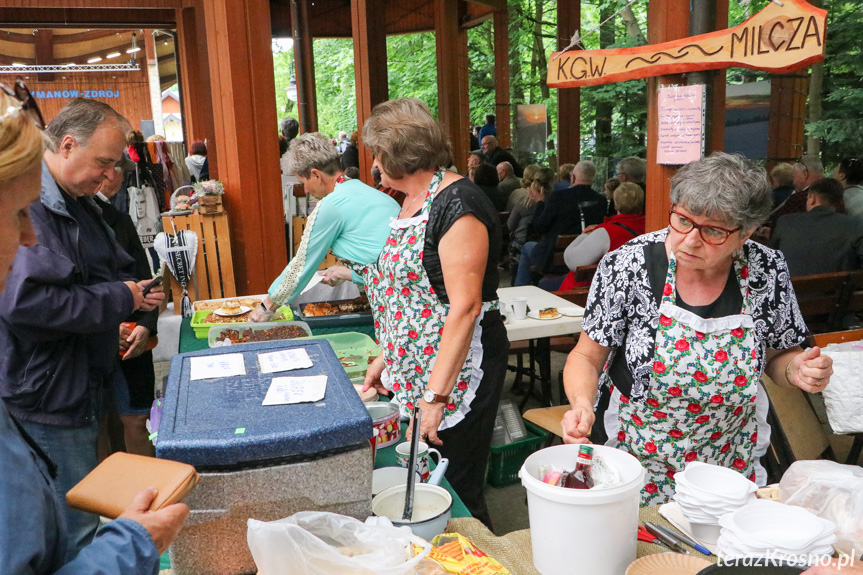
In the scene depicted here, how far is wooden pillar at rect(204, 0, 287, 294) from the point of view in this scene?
5.35m

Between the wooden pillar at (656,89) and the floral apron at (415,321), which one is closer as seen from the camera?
the floral apron at (415,321)

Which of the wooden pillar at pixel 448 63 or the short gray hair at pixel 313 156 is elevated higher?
the wooden pillar at pixel 448 63

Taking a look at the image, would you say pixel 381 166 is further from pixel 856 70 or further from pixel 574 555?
pixel 856 70

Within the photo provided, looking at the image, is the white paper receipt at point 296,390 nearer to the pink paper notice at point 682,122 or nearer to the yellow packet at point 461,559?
the yellow packet at point 461,559

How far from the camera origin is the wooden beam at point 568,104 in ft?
34.0

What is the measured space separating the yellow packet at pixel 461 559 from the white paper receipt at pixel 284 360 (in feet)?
1.64

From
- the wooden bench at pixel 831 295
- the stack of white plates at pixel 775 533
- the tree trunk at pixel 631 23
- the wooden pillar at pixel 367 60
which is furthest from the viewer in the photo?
the tree trunk at pixel 631 23

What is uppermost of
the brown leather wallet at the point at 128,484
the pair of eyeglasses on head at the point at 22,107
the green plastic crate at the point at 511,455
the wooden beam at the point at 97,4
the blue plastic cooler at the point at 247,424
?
the wooden beam at the point at 97,4

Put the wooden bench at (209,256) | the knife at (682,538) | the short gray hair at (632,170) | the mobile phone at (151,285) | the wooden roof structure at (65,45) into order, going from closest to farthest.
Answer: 1. the knife at (682,538)
2. the mobile phone at (151,285)
3. the wooden bench at (209,256)
4. the short gray hair at (632,170)
5. the wooden roof structure at (65,45)

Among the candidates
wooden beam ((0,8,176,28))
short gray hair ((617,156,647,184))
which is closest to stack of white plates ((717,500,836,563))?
short gray hair ((617,156,647,184))

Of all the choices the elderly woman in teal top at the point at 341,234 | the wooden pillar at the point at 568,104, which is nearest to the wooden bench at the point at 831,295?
the elderly woman in teal top at the point at 341,234

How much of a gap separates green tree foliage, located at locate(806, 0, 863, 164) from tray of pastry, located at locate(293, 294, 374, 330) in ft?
26.2

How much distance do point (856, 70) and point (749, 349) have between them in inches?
364

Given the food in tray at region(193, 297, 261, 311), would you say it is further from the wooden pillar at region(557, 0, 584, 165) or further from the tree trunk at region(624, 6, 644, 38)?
the tree trunk at region(624, 6, 644, 38)
